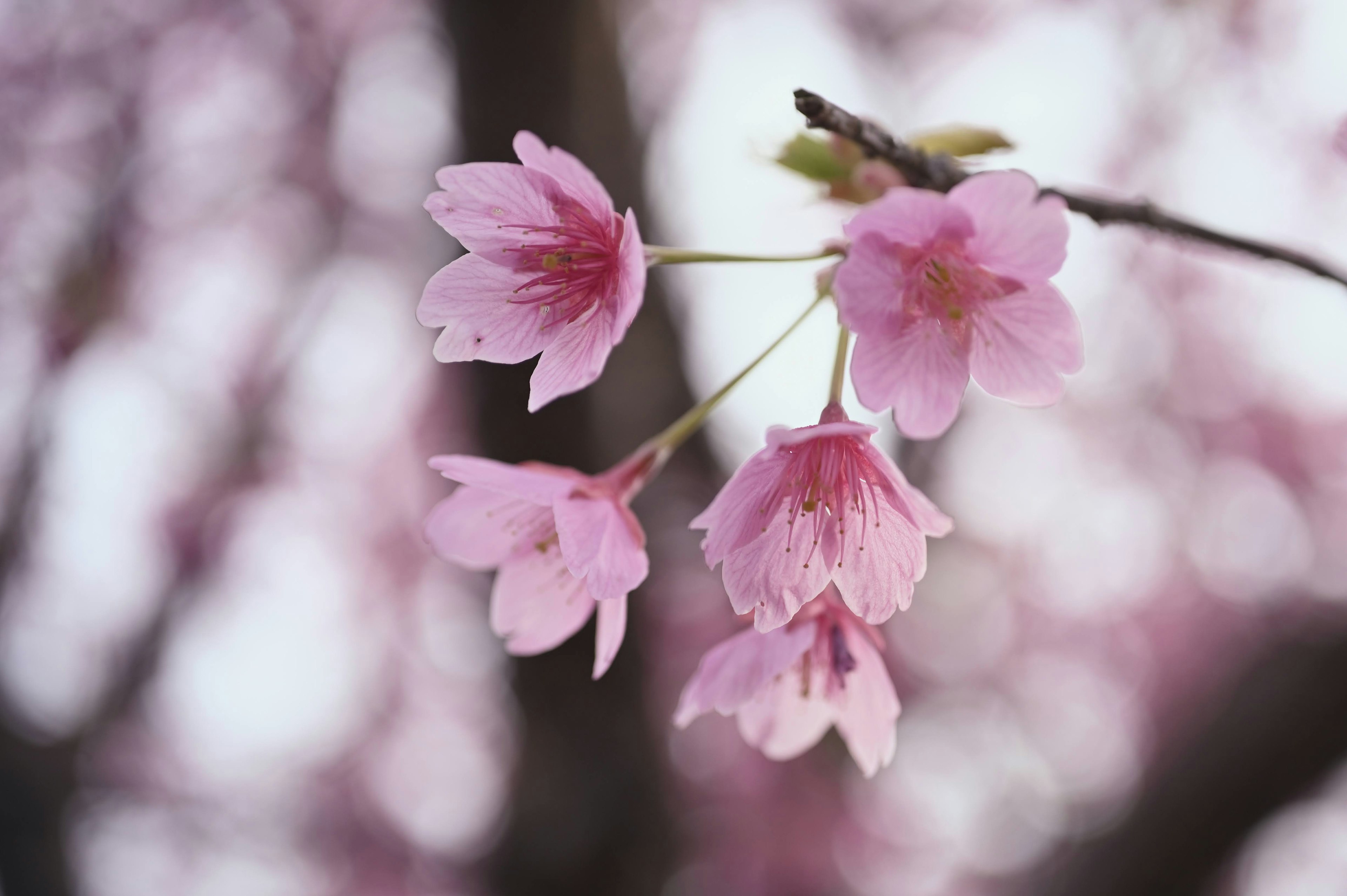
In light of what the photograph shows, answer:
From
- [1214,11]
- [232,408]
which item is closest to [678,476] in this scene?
[232,408]

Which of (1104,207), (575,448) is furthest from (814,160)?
(575,448)

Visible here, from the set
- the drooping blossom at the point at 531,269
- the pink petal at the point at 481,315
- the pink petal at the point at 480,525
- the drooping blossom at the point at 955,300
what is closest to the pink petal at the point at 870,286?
the drooping blossom at the point at 955,300

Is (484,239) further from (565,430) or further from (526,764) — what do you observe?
(526,764)

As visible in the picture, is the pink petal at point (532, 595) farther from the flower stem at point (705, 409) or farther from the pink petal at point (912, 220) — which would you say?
the pink petal at point (912, 220)

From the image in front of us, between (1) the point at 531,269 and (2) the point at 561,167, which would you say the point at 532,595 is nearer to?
(1) the point at 531,269

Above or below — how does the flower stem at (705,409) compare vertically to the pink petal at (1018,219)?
below

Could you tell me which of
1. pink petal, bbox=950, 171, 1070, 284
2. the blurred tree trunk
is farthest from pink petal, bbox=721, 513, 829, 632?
the blurred tree trunk

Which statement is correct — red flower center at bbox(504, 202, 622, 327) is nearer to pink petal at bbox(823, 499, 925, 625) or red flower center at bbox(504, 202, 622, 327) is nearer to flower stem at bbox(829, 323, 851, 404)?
flower stem at bbox(829, 323, 851, 404)
